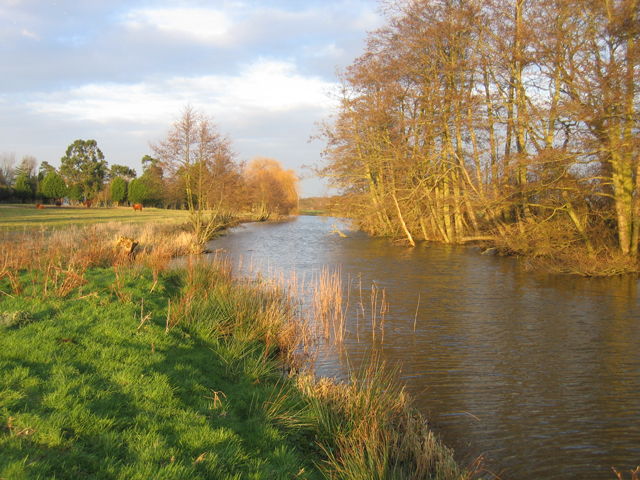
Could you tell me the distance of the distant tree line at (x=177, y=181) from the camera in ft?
82.9

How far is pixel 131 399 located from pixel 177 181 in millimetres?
22419

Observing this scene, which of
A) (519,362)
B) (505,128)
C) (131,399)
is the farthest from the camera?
(505,128)

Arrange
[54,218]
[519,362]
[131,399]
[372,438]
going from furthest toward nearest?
[54,218], [519,362], [131,399], [372,438]

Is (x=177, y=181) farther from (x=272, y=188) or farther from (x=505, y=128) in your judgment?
(x=272, y=188)

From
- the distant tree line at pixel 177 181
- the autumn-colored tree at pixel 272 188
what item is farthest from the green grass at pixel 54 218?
the autumn-colored tree at pixel 272 188

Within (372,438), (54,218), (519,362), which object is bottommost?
(519,362)

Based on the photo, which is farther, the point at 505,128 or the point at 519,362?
the point at 505,128

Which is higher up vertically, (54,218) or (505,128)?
(505,128)

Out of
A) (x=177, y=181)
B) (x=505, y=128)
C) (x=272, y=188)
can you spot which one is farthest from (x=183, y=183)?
(x=272, y=188)

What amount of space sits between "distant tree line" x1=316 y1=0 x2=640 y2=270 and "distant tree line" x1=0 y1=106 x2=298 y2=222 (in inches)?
244

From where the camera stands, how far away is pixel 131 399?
4.31 metres

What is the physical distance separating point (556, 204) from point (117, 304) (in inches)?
656

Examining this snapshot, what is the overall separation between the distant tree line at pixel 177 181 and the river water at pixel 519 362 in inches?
507

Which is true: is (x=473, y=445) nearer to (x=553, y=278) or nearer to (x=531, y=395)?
(x=531, y=395)
